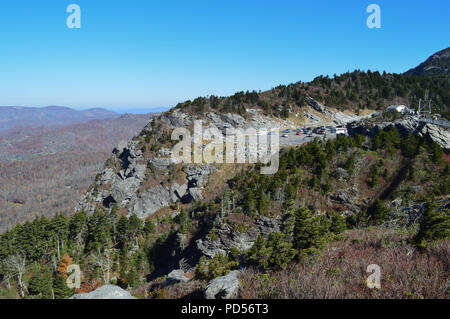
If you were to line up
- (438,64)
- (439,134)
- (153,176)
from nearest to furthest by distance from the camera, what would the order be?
(439,134) → (153,176) → (438,64)

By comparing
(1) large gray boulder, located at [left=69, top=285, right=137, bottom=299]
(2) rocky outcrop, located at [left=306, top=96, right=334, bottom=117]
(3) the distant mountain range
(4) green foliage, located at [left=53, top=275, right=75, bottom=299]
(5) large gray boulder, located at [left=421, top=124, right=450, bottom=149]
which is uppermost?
(3) the distant mountain range

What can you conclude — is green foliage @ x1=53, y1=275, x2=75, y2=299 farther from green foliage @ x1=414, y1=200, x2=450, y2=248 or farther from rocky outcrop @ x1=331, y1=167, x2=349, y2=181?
rocky outcrop @ x1=331, y1=167, x2=349, y2=181

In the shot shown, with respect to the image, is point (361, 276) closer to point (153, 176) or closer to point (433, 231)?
point (433, 231)

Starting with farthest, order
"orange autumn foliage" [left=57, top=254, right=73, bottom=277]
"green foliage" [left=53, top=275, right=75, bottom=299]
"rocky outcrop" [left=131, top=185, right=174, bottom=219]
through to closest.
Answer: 1. "rocky outcrop" [left=131, top=185, right=174, bottom=219]
2. "orange autumn foliage" [left=57, top=254, right=73, bottom=277]
3. "green foliage" [left=53, top=275, right=75, bottom=299]

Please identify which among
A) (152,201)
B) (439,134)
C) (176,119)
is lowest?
(152,201)

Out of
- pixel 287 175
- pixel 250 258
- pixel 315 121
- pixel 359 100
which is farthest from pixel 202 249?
pixel 359 100

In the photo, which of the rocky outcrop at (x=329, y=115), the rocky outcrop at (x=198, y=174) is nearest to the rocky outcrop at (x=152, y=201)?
the rocky outcrop at (x=198, y=174)

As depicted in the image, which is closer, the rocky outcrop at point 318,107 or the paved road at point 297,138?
the paved road at point 297,138

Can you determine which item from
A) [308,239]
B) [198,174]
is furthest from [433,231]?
[198,174]

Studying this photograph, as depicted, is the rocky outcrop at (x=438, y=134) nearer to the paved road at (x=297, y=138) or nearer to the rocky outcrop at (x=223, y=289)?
the paved road at (x=297, y=138)

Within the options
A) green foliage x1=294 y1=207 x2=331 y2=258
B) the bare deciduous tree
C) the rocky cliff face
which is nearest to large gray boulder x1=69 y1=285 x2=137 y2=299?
green foliage x1=294 y1=207 x2=331 y2=258
